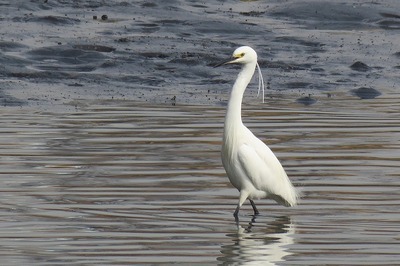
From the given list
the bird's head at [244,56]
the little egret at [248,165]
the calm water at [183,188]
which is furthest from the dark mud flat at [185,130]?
the bird's head at [244,56]

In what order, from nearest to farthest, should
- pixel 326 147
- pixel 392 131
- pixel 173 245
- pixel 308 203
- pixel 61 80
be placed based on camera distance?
pixel 173 245 → pixel 308 203 → pixel 326 147 → pixel 392 131 → pixel 61 80

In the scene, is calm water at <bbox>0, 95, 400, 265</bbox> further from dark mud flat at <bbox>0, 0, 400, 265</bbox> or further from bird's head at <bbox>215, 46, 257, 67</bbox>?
bird's head at <bbox>215, 46, 257, 67</bbox>

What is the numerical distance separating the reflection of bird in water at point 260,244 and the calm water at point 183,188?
13 mm

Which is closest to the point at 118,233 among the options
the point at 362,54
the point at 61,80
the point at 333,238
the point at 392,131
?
the point at 333,238

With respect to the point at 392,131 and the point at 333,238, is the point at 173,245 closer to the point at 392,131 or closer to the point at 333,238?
the point at 333,238

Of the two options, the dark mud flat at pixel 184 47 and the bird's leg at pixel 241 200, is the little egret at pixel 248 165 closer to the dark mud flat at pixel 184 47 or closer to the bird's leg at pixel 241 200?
the bird's leg at pixel 241 200

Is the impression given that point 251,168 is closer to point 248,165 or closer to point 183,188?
point 248,165

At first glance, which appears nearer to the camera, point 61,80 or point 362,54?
point 61,80

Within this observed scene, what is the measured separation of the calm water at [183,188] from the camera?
8938 millimetres

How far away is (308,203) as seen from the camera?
35.0ft

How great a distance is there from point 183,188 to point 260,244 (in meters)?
1.72

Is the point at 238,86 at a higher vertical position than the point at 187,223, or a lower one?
higher

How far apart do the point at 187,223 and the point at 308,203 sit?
4.23 ft

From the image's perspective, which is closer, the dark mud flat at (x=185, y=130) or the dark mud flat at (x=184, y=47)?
the dark mud flat at (x=185, y=130)
